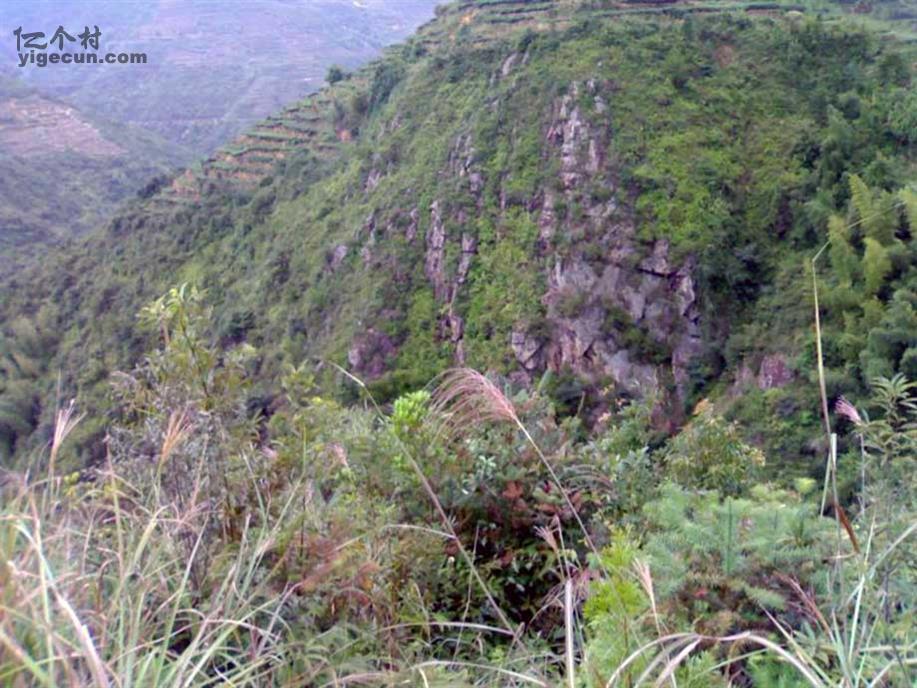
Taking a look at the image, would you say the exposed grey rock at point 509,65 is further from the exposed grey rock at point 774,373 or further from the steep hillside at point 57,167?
the steep hillside at point 57,167

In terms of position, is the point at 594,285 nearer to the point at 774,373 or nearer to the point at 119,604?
the point at 774,373

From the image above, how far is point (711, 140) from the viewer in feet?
62.8

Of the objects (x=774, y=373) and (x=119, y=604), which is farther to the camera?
(x=774, y=373)

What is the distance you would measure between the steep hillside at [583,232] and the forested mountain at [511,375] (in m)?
0.09

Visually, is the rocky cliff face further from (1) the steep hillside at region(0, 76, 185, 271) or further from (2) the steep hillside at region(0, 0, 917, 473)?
(1) the steep hillside at region(0, 76, 185, 271)

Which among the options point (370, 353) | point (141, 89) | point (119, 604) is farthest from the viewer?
point (141, 89)

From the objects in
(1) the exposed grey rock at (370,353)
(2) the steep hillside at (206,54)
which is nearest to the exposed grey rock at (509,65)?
(1) the exposed grey rock at (370,353)

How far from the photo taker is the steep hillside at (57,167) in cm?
3653

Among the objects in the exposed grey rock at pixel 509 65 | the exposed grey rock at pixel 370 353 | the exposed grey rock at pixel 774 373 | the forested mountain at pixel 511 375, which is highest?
the exposed grey rock at pixel 509 65

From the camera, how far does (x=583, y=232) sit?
18359 millimetres

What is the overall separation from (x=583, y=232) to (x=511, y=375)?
354cm

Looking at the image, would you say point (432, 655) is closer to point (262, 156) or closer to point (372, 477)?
point (372, 477)

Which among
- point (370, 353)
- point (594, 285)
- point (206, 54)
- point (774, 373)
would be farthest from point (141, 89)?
point (774, 373)

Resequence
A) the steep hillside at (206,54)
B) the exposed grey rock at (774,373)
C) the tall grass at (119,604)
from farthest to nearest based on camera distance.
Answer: the steep hillside at (206,54) → the exposed grey rock at (774,373) → the tall grass at (119,604)
